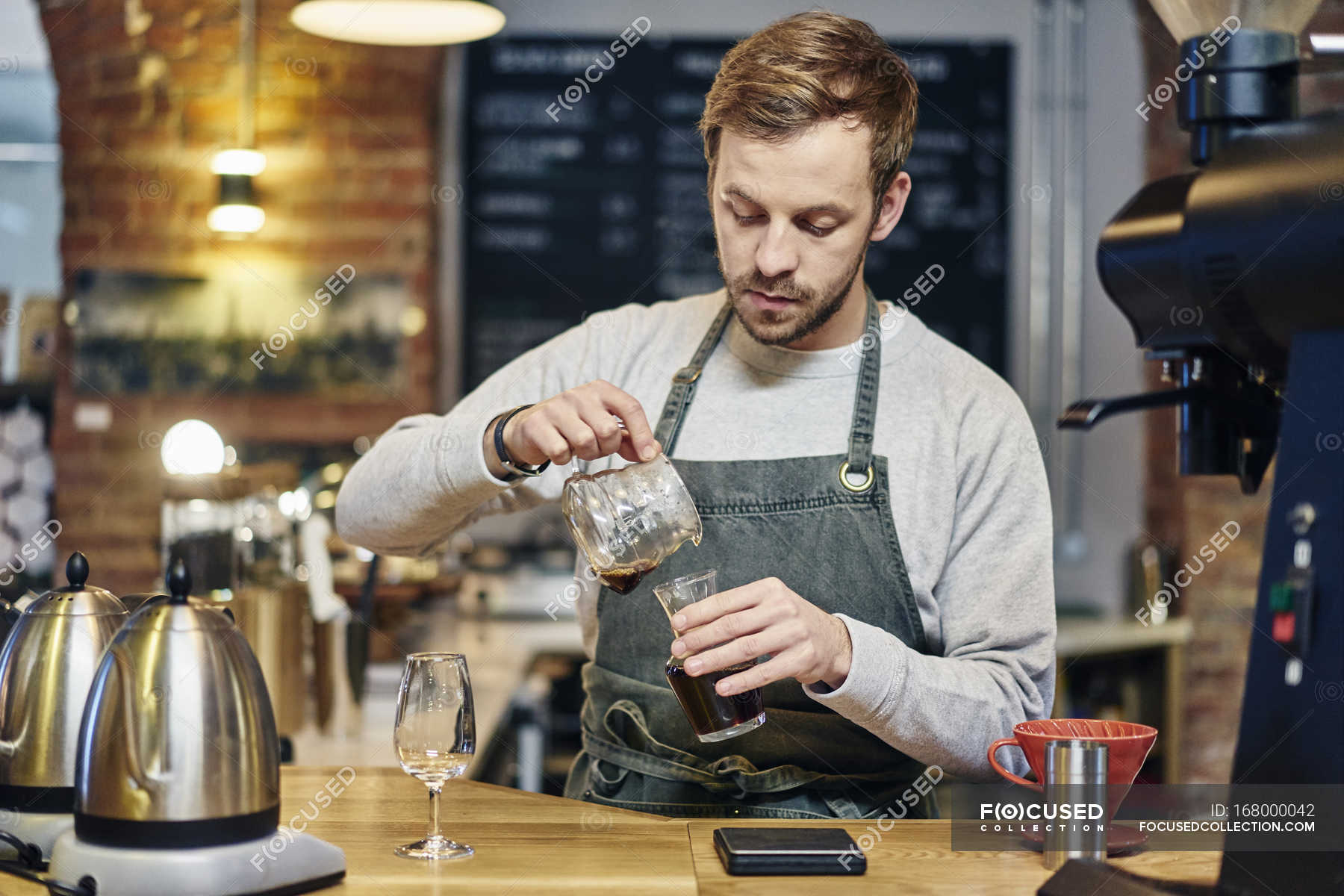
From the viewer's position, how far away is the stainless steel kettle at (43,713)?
3.65 ft

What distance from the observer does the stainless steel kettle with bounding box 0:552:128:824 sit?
1.11 meters

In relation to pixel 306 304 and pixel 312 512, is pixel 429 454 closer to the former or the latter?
pixel 312 512

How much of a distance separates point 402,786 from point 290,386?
2878 mm

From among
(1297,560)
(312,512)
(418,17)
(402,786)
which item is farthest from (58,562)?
(1297,560)

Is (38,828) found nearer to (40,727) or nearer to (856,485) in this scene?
(40,727)

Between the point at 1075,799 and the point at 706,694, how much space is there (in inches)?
12.9

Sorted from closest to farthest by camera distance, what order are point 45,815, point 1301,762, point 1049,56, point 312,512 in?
point 1301,762, point 45,815, point 312,512, point 1049,56

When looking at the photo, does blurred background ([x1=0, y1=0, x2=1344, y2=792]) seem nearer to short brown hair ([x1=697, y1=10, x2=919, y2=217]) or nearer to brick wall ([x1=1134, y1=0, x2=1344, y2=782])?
brick wall ([x1=1134, y1=0, x2=1344, y2=782])

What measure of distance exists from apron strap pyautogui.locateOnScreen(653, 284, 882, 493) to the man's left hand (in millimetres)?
300

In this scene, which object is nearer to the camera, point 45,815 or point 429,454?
point 45,815

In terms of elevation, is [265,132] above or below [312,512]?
above

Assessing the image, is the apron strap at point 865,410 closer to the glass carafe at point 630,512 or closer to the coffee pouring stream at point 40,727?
the glass carafe at point 630,512

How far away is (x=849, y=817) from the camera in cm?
139

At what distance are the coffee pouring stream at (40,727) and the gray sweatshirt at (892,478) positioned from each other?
0.42 m
